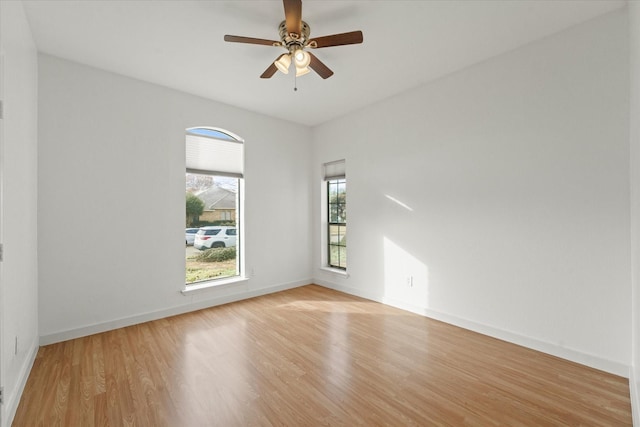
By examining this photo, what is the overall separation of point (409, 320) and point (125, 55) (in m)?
4.29

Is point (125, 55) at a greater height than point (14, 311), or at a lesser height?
greater

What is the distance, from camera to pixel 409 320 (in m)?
3.43

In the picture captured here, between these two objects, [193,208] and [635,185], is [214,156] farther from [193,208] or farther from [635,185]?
[635,185]

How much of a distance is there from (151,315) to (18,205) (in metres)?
1.89

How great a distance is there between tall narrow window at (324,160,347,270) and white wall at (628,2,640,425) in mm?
3234

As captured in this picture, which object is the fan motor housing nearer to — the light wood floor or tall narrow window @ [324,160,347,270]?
tall narrow window @ [324,160,347,270]

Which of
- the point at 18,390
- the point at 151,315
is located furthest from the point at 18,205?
the point at 151,315

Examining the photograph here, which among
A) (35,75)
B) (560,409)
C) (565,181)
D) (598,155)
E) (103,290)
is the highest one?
(35,75)

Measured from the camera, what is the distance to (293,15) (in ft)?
6.86

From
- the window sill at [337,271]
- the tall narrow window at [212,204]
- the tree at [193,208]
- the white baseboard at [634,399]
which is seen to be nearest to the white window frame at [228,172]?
the tall narrow window at [212,204]

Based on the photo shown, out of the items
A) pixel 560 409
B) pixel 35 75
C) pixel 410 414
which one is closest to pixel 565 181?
pixel 560 409

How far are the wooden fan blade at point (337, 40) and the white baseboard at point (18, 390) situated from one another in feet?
10.6

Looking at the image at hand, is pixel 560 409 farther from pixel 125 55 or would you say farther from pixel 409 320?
pixel 125 55

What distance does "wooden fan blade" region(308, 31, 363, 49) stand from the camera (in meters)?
2.18
